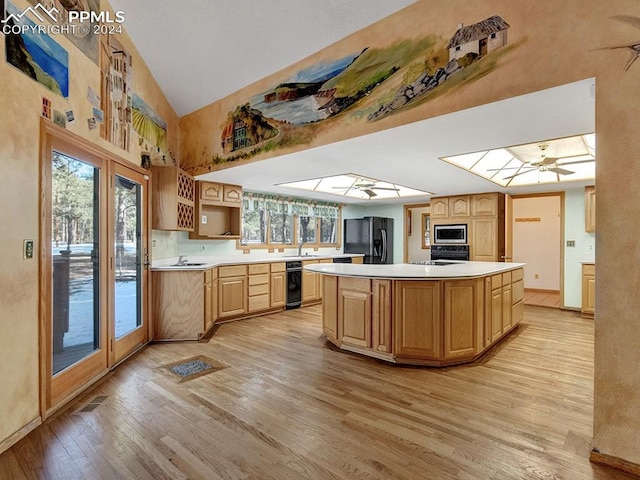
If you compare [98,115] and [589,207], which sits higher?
[98,115]

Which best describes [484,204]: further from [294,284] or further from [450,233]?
[294,284]

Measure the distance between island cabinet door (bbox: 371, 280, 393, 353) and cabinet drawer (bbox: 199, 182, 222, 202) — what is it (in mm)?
3061

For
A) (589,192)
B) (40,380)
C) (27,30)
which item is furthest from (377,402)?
(589,192)

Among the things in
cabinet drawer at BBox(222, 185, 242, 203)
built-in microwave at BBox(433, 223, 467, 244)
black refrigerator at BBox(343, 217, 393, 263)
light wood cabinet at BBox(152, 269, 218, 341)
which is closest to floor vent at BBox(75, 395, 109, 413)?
light wood cabinet at BBox(152, 269, 218, 341)

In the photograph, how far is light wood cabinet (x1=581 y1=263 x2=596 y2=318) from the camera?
206 inches

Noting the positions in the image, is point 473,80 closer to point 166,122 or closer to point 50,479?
point 50,479

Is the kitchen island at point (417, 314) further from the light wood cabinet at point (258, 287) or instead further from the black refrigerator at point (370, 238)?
the black refrigerator at point (370, 238)

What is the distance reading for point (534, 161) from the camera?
4.06m

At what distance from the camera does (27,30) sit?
2.11 meters

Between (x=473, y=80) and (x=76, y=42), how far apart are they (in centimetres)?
302

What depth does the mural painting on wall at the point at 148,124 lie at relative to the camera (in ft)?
11.8

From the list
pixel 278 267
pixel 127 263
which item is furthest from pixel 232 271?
pixel 127 263

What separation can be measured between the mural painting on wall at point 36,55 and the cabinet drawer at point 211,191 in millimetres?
2630

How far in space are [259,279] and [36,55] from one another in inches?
150
